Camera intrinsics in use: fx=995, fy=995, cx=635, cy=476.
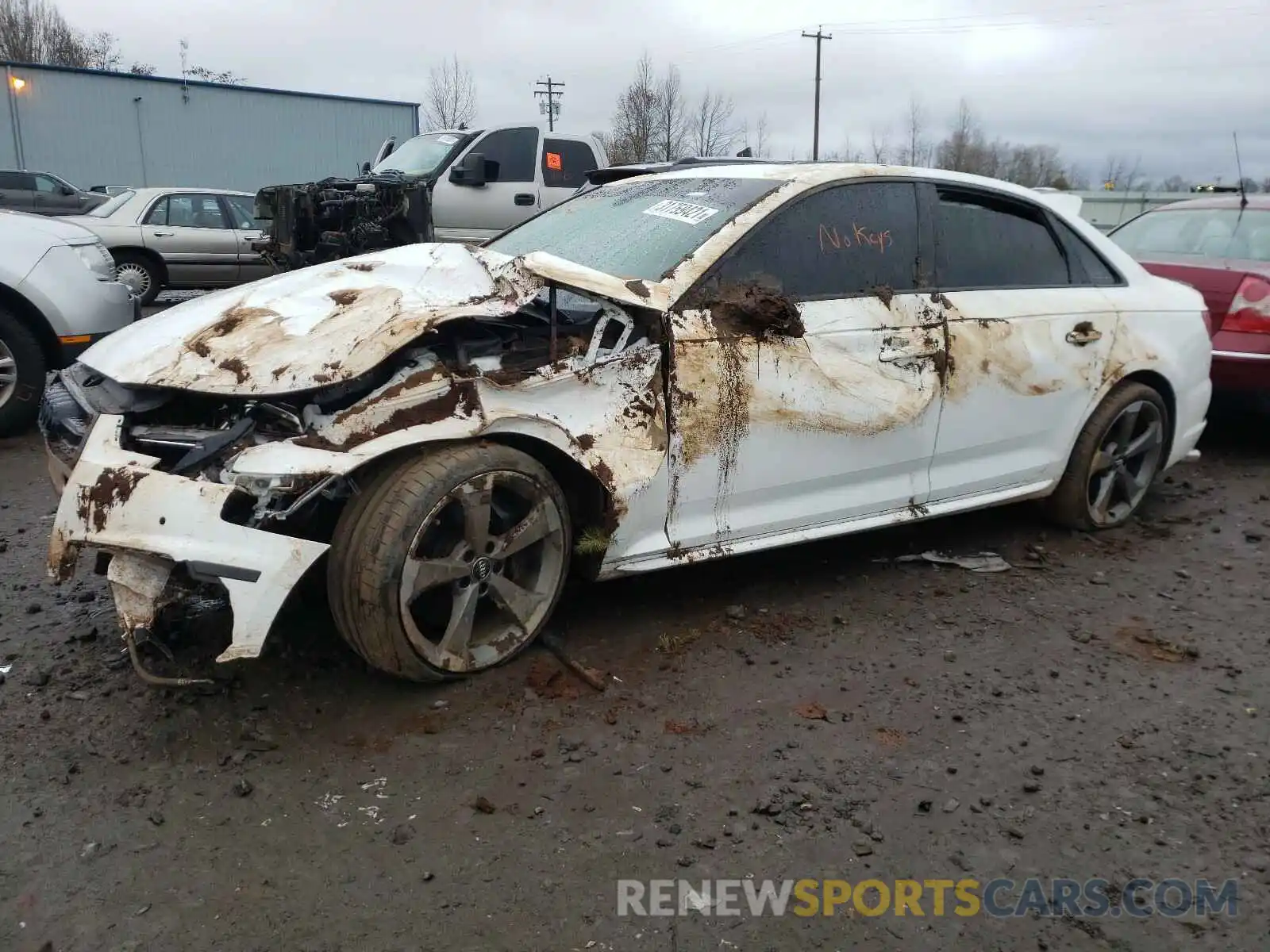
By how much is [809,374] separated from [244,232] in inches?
448

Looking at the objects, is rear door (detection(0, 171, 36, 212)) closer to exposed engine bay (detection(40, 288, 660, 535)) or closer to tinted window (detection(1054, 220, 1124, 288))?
exposed engine bay (detection(40, 288, 660, 535))

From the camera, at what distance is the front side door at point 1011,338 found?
3.98 metres

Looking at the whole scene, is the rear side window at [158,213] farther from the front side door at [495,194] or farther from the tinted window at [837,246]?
the tinted window at [837,246]

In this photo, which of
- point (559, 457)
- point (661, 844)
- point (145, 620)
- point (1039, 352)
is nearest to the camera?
point (661, 844)

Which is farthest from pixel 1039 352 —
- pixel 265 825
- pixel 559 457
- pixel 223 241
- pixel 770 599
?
pixel 223 241

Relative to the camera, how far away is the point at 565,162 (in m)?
11.4

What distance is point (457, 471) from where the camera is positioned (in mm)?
2939

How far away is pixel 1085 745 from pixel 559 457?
6.00 ft

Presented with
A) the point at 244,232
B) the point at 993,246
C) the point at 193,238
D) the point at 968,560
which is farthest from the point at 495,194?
the point at 968,560

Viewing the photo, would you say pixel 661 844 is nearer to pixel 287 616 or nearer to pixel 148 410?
pixel 287 616

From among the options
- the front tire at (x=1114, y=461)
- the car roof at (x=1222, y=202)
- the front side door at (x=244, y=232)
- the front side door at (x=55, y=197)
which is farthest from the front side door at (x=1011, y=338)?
the front side door at (x=55, y=197)

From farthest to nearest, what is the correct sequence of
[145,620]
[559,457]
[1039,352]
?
[1039,352] → [559,457] → [145,620]

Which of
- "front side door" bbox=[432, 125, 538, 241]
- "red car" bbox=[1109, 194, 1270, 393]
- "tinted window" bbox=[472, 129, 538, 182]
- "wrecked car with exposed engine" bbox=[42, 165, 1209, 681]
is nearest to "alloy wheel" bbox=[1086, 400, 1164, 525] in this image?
"wrecked car with exposed engine" bbox=[42, 165, 1209, 681]

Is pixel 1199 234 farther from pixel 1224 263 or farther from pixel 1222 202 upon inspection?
pixel 1224 263
